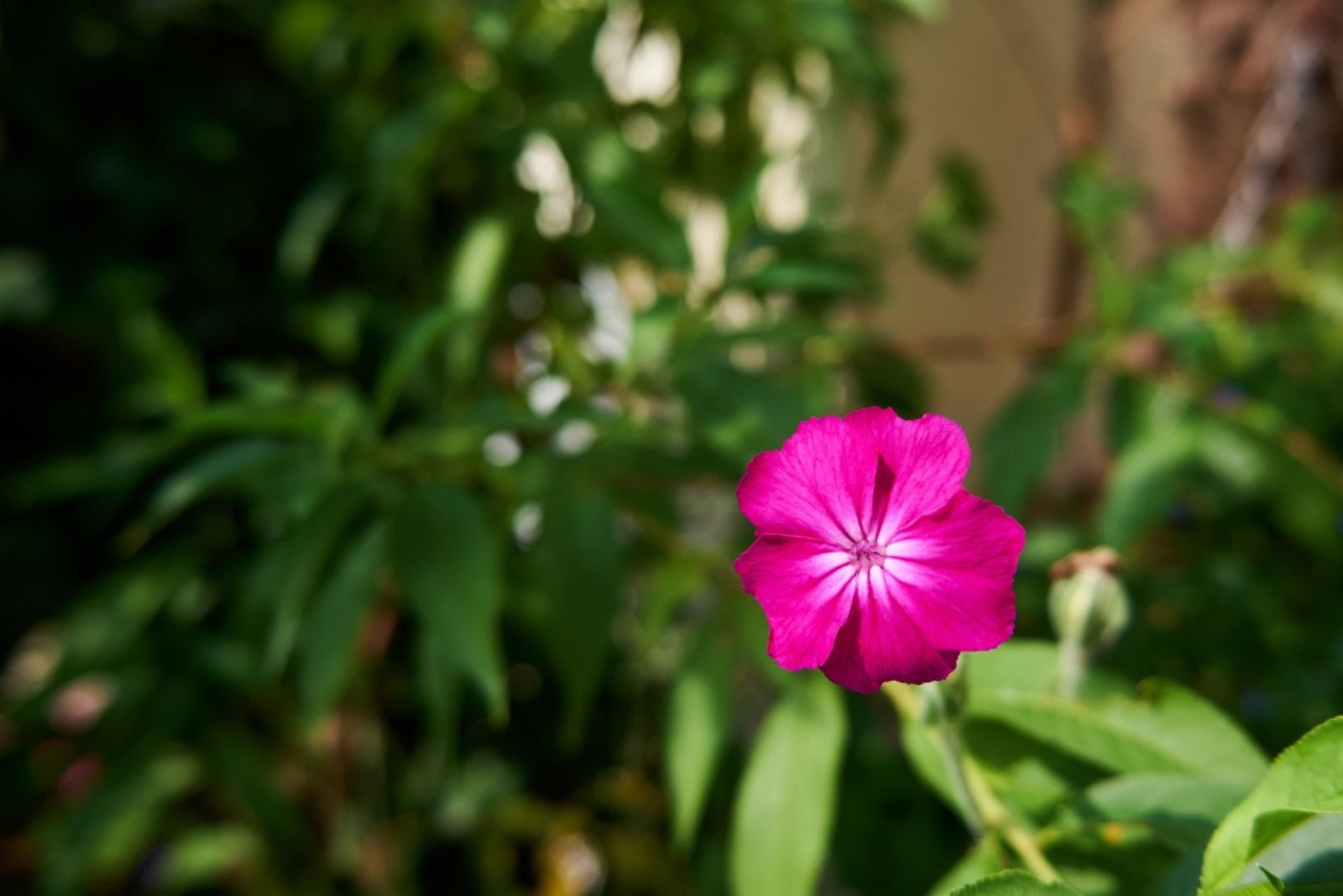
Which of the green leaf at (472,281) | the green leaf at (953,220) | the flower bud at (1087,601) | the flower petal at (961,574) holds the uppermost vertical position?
the green leaf at (953,220)

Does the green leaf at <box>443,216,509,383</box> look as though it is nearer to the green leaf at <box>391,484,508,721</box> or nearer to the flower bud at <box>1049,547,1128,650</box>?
the green leaf at <box>391,484,508,721</box>

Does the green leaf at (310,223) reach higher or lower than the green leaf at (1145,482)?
higher

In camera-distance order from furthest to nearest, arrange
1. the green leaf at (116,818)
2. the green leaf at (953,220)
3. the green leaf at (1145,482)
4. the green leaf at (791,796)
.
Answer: the green leaf at (953,220) < the green leaf at (116,818) < the green leaf at (1145,482) < the green leaf at (791,796)

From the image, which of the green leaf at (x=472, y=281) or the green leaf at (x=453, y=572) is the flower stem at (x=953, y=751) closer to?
the green leaf at (x=453, y=572)

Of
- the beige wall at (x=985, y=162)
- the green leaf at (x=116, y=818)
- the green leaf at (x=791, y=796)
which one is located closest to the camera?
the green leaf at (x=791, y=796)

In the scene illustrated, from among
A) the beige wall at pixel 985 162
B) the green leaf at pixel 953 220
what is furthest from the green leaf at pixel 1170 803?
the beige wall at pixel 985 162

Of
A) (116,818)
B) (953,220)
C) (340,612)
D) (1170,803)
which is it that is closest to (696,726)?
(340,612)
